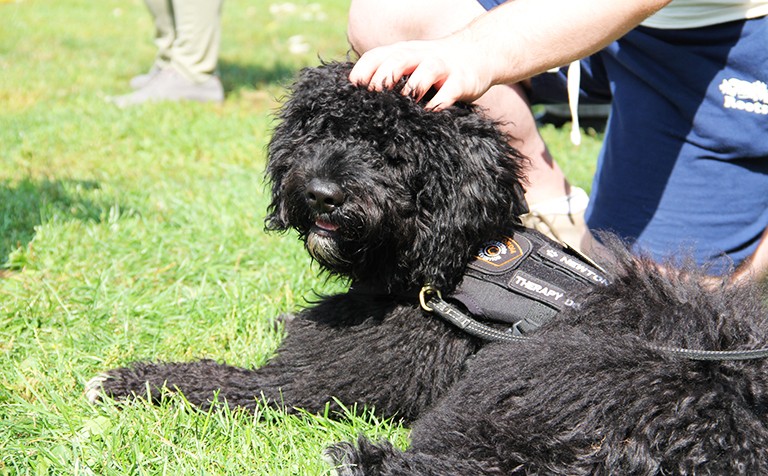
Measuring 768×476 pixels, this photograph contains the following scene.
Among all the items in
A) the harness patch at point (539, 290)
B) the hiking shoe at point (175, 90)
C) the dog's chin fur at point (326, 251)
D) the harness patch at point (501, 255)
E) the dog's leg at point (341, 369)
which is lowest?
the hiking shoe at point (175, 90)

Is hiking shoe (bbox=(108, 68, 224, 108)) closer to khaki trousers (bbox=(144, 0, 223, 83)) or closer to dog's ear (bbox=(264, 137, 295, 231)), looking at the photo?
khaki trousers (bbox=(144, 0, 223, 83))

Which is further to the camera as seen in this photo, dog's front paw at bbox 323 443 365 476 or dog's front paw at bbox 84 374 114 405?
dog's front paw at bbox 84 374 114 405

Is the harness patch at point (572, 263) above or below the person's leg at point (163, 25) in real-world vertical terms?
above

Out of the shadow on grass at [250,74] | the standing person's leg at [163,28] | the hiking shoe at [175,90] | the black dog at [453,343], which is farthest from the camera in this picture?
the shadow on grass at [250,74]

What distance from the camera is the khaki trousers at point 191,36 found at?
662 cm

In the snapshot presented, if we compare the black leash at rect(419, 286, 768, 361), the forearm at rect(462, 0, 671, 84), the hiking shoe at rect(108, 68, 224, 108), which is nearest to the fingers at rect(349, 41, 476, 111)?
the forearm at rect(462, 0, 671, 84)

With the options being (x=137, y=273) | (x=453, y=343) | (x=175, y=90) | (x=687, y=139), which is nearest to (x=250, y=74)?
(x=175, y=90)

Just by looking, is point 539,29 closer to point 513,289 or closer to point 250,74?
point 513,289

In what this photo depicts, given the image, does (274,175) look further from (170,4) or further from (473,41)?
(170,4)

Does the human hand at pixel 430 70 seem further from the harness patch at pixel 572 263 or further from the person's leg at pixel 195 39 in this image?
the person's leg at pixel 195 39

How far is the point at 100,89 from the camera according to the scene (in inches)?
274

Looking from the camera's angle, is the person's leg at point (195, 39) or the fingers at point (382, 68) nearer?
the fingers at point (382, 68)

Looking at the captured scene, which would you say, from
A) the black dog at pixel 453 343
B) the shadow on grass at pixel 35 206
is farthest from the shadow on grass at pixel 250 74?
the black dog at pixel 453 343

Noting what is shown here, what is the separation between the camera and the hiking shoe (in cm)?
648
